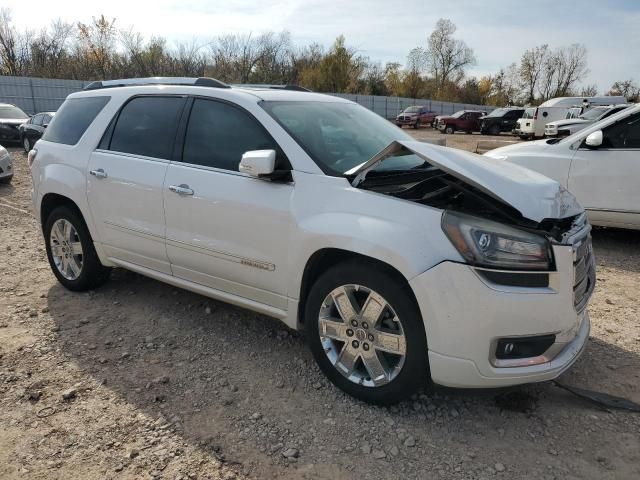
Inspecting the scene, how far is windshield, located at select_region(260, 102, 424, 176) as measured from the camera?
10.2 ft

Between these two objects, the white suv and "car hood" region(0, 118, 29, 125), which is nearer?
the white suv

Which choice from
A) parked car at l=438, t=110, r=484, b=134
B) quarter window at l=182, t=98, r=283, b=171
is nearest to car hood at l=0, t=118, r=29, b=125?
quarter window at l=182, t=98, r=283, b=171

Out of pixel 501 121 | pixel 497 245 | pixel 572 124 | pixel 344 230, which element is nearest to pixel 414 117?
pixel 501 121

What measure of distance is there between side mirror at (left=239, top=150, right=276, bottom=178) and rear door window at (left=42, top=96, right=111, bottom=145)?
2.00 meters

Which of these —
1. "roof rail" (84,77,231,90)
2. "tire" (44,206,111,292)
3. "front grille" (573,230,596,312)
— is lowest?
"tire" (44,206,111,292)

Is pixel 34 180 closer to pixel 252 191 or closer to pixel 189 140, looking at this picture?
pixel 189 140

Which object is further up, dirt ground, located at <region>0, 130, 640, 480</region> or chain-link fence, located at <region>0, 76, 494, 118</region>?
chain-link fence, located at <region>0, 76, 494, 118</region>

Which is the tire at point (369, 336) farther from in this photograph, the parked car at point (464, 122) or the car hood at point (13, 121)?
the parked car at point (464, 122)

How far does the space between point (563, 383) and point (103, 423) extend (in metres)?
2.67

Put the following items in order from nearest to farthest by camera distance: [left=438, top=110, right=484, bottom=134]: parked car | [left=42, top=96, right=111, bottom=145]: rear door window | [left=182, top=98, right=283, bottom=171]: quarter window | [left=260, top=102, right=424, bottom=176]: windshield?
1. [left=260, top=102, right=424, bottom=176]: windshield
2. [left=182, top=98, right=283, bottom=171]: quarter window
3. [left=42, top=96, right=111, bottom=145]: rear door window
4. [left=438, top=110, right=484, bottom=134]: parked car

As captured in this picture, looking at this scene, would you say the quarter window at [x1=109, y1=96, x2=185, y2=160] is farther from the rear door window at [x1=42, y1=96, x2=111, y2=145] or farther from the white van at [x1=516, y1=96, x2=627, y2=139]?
the white van at [x1=516, y1=96, x2=627, y2=139]

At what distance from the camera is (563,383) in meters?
3.08

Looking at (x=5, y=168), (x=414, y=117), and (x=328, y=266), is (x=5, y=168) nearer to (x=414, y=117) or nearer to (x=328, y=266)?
(x=328, y=266)

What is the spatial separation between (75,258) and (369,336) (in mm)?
3025
